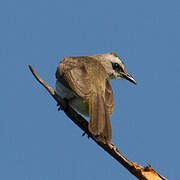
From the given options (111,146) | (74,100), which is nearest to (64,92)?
(74,100)

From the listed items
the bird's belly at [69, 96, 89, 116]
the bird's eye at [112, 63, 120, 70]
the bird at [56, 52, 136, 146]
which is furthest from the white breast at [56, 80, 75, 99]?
the bird's eye at [112, 63, 120, 70]

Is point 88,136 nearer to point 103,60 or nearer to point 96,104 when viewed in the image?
point 96,104

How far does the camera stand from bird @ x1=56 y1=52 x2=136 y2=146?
647cm

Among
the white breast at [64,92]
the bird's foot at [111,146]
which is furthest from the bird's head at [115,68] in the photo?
the bird's foot at [111,146]

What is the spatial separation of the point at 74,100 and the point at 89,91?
389mm

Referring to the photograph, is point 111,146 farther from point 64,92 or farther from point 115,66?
point 115,66

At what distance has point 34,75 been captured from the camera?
6730 millimetres

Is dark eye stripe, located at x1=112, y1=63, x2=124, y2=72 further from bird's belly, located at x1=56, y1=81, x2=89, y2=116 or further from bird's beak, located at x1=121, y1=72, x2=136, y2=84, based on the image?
bird's belly, located at x1=56, y1=81, x2=89, y2=116

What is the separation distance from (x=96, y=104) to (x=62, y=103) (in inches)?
27.1

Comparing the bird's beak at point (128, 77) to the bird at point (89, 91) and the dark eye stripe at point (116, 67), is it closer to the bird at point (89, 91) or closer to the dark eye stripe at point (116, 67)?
the dark eye stripe at point (116, 67)

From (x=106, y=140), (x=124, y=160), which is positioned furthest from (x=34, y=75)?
(x=124, y=160)

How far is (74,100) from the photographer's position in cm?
725

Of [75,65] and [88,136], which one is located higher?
[75,65]

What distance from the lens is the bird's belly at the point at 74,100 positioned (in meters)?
7.08
